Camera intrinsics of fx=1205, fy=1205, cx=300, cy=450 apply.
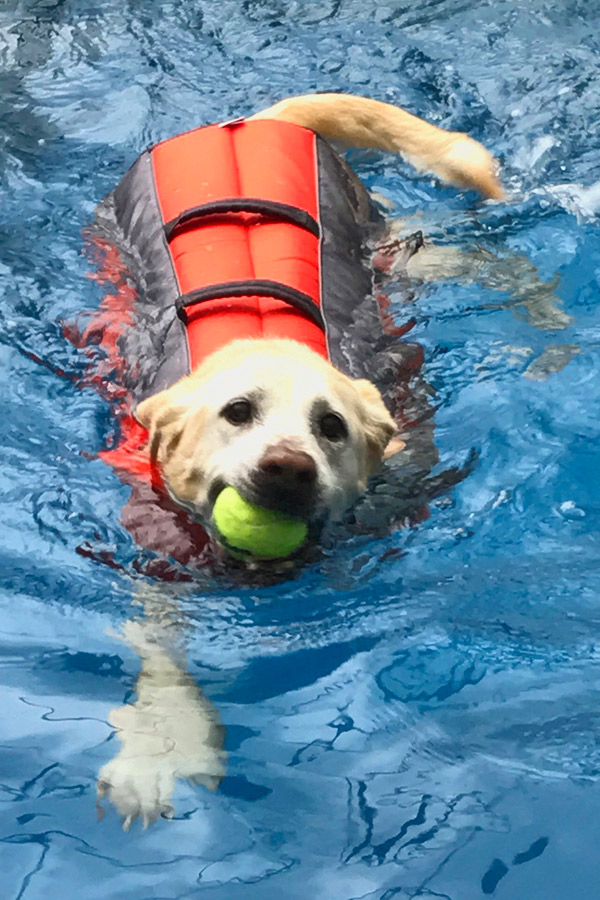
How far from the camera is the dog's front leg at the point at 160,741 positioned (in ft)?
10.0

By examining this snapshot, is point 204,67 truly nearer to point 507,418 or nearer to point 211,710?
point 507,418

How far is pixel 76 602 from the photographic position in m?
3.79

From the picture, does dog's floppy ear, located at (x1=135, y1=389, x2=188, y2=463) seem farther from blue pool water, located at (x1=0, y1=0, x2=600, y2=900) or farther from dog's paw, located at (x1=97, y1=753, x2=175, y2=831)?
dog's paw, located at (x1=97, y1=753, x2=175, y2=831)

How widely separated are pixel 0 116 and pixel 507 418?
3.90 metres

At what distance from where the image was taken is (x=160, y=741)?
3195mm

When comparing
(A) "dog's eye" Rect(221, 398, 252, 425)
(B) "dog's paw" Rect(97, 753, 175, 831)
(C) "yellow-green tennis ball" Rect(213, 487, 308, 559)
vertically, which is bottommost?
(B) "dog's paw" Rect(97, 753, 175, 831)

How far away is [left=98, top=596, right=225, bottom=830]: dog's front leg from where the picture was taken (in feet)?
10.0

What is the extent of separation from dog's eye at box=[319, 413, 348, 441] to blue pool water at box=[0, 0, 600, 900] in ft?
1.31

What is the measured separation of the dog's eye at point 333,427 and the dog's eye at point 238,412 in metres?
0.23

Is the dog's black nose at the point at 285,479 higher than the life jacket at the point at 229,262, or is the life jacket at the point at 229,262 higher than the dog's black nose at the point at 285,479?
the life jacket at the point at 229,262

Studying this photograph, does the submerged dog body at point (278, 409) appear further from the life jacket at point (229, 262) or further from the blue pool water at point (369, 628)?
the blue pool water at point (369, 628)

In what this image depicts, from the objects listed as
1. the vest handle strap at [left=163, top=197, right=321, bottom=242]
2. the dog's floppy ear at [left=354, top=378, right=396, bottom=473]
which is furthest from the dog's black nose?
the vest handle strap at [left=163, top=197, right=321, bottom=242]

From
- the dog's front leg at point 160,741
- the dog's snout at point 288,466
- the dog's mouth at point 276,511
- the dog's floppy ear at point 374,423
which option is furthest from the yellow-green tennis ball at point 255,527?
the dog's floppy ear at point 374,423

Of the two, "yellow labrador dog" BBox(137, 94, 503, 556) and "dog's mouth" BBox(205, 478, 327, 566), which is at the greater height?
"yellow labrador dog" BBox(137, 94, 503, 556)
